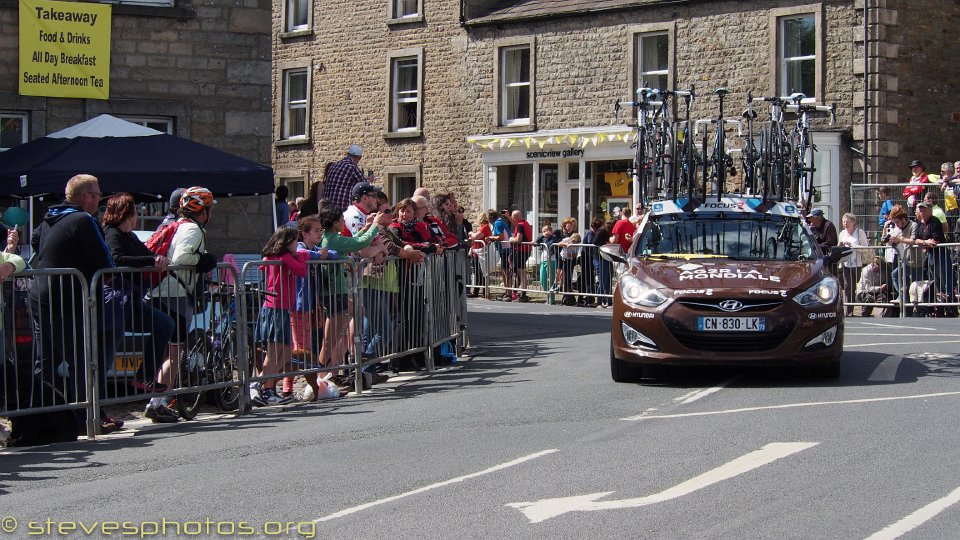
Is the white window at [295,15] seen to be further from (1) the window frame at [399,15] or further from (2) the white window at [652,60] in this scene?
(2) the white window at [652,60]

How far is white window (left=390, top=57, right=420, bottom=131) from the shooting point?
40219 mm

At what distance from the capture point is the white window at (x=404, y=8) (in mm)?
40125

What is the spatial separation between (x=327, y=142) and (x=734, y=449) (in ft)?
111

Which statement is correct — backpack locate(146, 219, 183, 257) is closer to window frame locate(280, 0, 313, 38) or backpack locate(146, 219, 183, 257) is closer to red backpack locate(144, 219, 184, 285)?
red backpack locate(144, 219, 184, 285)

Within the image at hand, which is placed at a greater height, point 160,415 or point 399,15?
point 399,15

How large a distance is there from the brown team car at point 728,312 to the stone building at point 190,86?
881cm

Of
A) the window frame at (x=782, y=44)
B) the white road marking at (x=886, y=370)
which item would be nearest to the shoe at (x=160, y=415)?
the white road marking at (x=886, y=370)

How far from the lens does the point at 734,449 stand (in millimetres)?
9453

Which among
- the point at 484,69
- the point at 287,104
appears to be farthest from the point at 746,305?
the point at 287,104

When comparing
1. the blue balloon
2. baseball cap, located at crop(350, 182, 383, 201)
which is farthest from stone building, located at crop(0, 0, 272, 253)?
baseball cap, located at crop(350, 182, 383, 201)

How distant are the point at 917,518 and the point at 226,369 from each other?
20.7 ft

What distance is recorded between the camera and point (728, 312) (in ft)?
41.6

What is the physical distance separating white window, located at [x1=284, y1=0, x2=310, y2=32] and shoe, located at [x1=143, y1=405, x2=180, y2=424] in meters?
32.8

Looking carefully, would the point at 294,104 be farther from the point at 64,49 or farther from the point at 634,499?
the point at 634,499
